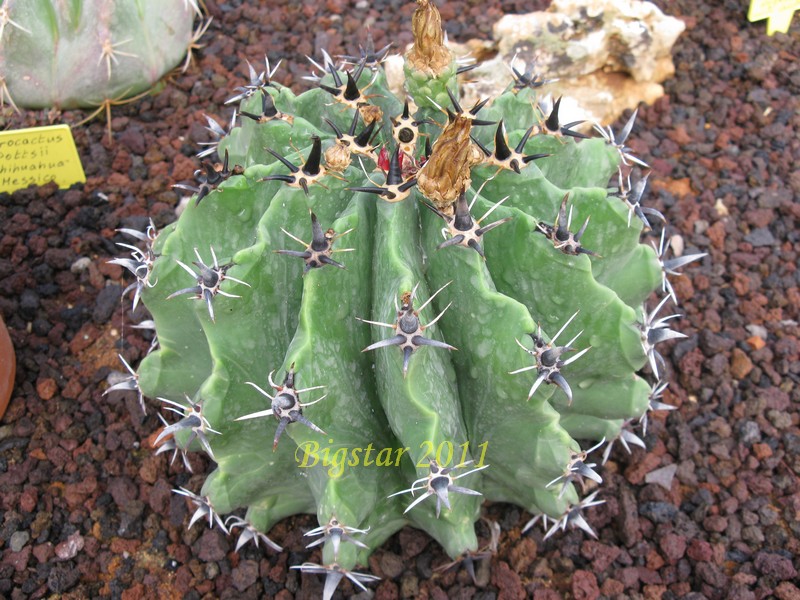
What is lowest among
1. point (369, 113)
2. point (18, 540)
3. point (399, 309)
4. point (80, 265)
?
point (18, 540)

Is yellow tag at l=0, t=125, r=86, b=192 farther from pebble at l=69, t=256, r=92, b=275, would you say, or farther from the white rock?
the white rock

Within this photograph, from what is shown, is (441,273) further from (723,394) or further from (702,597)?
(723,394)

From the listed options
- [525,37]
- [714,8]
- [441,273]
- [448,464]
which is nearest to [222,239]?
[441,273]

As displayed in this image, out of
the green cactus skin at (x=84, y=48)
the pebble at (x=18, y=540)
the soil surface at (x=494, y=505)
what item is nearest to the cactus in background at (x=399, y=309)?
the soil surface at (x=494, y=505)

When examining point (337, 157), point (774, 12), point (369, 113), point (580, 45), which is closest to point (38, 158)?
point (369, 113)

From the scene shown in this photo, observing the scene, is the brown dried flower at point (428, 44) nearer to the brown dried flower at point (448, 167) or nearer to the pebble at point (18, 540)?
the brown dried flower at point (448, 167)

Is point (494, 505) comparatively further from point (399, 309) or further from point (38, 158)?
point (38, 158)
